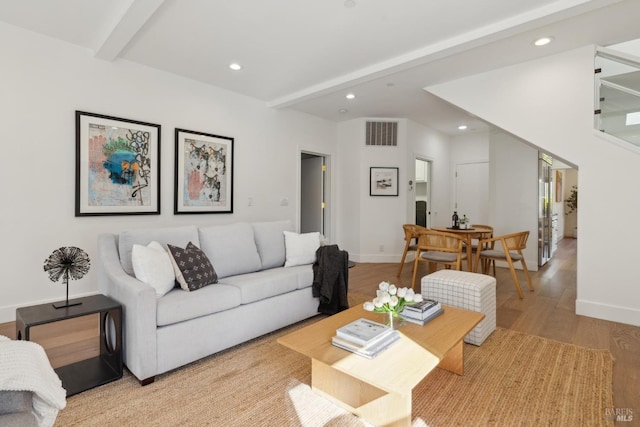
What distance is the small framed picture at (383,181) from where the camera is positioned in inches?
237

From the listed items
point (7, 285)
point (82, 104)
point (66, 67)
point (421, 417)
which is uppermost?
point (66, 67)

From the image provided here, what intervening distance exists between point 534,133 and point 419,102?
1.89 metres

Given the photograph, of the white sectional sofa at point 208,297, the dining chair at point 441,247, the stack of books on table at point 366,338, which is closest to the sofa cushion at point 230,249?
the white sectional sofa at point 208,297

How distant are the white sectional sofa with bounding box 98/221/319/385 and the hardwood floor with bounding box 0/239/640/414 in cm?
64

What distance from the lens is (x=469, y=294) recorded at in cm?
259

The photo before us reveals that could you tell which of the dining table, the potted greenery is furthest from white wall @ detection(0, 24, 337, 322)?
the potted greenery

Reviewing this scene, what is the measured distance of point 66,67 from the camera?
127 inches

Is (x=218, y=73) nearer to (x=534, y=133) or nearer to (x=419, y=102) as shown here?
(x=419, y=102)

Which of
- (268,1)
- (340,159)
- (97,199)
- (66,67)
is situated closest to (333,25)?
(268,1)

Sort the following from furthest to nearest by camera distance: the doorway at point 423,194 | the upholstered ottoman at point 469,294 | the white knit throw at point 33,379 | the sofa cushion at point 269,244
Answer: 1. the doorway at point 423,194
2. the sofa cushion at point 269,244
3. the upholstered ottoman at point 469,294
4. the white knit throw at point 33,379

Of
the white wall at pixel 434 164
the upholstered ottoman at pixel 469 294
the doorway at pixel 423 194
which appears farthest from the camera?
the doorway at pixel 423 194

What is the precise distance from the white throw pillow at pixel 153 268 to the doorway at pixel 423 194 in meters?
5.45

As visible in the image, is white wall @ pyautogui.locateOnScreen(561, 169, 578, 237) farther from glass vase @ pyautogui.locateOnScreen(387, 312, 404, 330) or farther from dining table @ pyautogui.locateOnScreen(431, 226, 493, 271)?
glass vase @ pyautogui.locateOnScreen(387, 312, 404, 330)

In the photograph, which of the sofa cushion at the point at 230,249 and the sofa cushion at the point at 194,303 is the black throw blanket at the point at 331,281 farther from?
the sofa cushion at the point at 194,303
